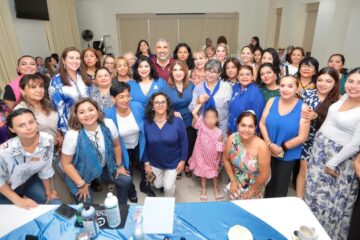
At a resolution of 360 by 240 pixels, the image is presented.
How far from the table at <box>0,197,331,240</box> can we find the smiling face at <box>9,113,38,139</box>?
46 cm

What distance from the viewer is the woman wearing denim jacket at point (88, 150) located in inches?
73.6

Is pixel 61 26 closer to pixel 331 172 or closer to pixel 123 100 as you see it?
pixel 123 100

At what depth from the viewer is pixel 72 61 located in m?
2.40

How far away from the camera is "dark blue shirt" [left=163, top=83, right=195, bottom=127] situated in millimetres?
2648

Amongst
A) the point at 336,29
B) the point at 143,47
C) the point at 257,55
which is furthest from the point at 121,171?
the point at 336,29

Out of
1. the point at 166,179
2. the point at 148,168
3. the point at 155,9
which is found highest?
the point at 155,9

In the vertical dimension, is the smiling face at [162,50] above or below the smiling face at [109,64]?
above

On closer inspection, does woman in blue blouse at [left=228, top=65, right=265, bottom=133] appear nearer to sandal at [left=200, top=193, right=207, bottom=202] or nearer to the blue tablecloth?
sandal at [left=200, top=193, right=207, bottom=202]

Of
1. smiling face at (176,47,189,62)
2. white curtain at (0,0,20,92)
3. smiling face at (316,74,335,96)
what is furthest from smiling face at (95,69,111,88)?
white curtain at (0,0,20,92)

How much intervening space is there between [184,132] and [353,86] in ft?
→ 4.64

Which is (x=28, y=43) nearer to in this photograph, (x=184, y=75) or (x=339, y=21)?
(x=184, y=75)

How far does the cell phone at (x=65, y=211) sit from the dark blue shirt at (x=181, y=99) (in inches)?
60.1

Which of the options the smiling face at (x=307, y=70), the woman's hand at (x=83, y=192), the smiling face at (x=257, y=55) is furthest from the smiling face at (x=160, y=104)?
the smiling face at (x=257, y=55)

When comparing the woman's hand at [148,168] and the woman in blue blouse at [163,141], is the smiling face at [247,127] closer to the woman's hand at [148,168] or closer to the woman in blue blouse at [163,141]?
the woman in blue blouse at [163,141]
